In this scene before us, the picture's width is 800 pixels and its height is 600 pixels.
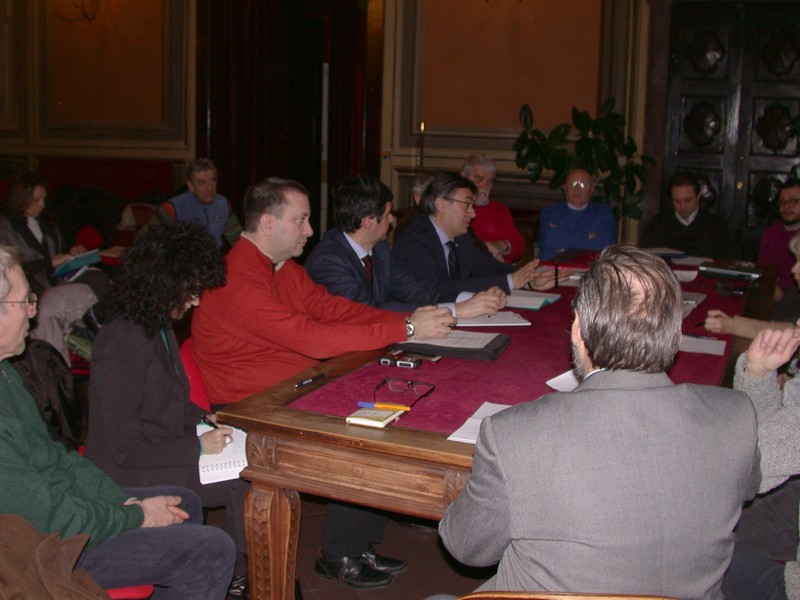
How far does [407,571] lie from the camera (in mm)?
2865

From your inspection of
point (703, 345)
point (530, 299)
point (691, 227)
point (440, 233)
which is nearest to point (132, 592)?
point (703, 345)

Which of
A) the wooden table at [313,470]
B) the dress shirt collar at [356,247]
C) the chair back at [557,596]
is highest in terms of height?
the dress shirt collar at [356,247]

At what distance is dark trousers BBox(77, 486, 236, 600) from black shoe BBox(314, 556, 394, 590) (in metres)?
0.77

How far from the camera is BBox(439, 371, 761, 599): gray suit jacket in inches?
48.6

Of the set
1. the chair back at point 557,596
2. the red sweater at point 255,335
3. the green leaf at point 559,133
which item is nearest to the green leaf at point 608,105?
the green leaf at point 559,133

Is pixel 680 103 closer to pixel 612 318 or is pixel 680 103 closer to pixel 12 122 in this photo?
pixel 612 318

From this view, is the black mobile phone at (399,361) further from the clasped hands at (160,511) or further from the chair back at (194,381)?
the clasped hands at (160,511)

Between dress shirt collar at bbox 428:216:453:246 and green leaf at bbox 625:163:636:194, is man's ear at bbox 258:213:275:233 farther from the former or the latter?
green leaf at bbox 625:163:636:194

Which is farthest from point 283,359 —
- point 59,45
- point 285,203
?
point 59,45

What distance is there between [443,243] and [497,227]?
6.58 feet

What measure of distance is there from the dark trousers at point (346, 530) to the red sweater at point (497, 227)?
3343mm

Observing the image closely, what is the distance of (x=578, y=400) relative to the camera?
128 centimetres

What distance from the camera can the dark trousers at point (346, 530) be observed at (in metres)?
2.71

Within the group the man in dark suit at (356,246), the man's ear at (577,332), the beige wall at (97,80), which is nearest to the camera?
the man's ear at (577,332)
